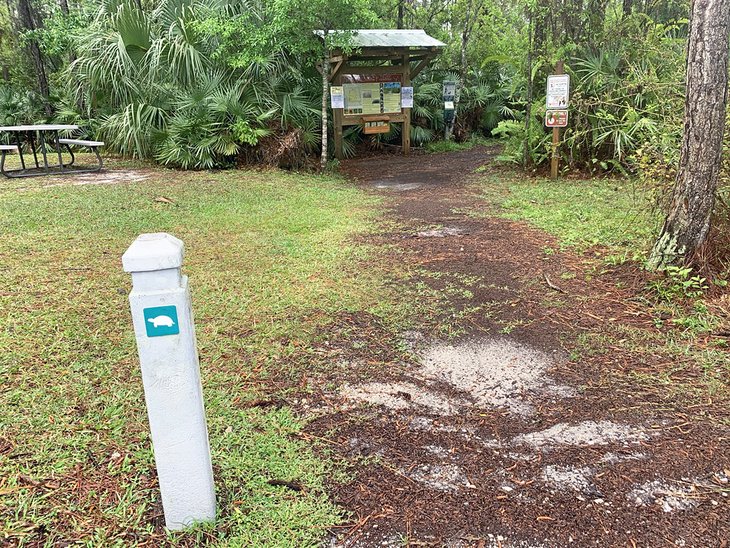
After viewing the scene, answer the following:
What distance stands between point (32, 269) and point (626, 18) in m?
9.25

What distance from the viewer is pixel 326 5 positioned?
870 cm

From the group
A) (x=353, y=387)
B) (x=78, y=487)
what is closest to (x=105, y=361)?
(x=78, y=487)

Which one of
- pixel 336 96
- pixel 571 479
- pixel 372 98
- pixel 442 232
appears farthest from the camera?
pixel 372 98

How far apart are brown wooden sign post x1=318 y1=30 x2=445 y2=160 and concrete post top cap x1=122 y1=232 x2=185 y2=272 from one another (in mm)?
9920

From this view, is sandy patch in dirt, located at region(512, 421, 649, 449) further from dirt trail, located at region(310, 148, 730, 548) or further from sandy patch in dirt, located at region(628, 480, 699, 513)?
sandy patch in dirt, located at region(628, 480, 699, 513)

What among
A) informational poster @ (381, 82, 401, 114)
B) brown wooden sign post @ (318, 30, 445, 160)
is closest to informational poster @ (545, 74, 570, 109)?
brown wooden sign post @ (318, 30, 445, 160)

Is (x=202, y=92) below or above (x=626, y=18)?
below

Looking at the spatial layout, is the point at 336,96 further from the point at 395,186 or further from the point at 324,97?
the point at 395,186

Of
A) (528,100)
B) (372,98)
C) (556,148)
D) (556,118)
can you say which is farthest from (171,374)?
(372,98)

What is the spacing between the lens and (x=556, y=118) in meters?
8.64

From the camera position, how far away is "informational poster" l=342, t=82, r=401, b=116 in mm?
11773

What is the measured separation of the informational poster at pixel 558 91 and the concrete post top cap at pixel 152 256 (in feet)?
26.8

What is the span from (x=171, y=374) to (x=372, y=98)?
1110 centimetres

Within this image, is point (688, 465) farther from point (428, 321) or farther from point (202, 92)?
point (202, 92)
